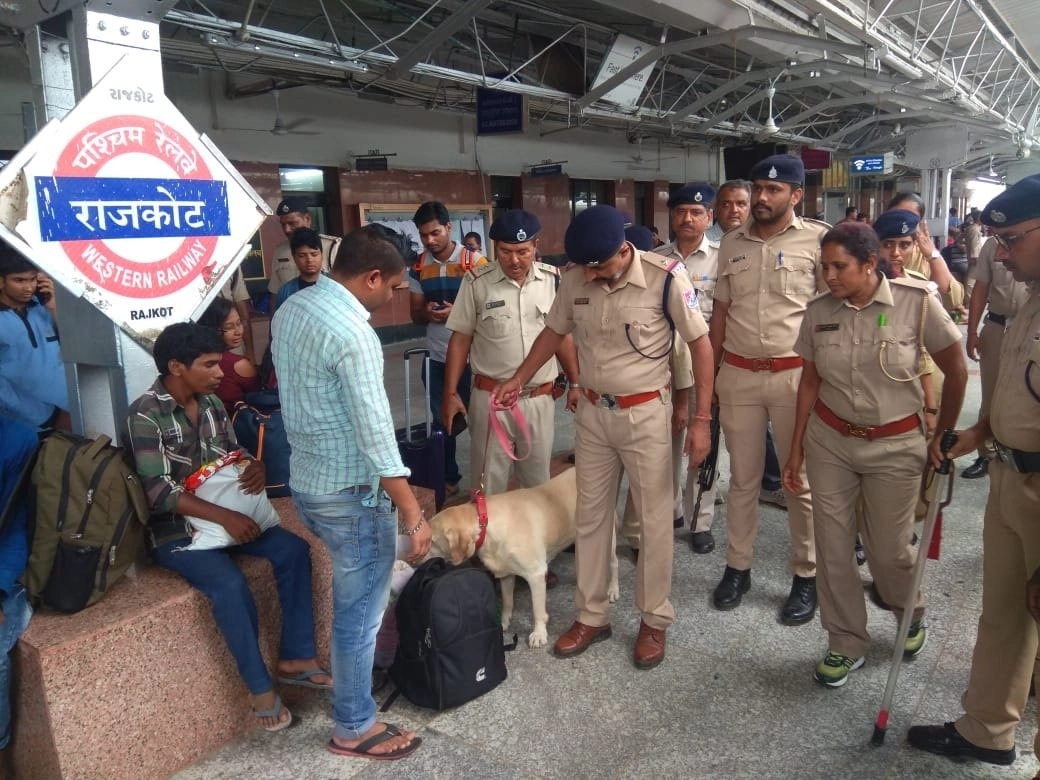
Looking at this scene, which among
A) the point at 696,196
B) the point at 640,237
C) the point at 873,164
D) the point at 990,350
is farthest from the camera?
the point at 873,164

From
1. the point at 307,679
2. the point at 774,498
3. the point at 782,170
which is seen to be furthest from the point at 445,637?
the point at 774,498

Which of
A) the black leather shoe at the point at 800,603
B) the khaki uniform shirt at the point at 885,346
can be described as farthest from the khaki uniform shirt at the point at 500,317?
the black leather shoe at the point at 800,603

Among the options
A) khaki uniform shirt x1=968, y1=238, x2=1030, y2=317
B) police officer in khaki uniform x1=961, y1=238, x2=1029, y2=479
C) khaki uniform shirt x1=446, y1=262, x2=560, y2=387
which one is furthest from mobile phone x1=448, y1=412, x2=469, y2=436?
khaki uniform shirt x1=968, y1=238, x2=1030, y2=317

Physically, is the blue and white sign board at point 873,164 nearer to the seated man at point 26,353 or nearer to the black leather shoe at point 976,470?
the black leather shoe at point 976,470

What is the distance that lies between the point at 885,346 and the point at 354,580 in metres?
2.10

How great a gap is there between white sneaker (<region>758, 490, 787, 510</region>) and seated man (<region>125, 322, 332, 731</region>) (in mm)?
3330

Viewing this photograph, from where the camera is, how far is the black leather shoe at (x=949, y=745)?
248 cm

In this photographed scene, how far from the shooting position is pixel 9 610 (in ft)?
7.79

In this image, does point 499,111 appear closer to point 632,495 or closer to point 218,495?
point 632,495

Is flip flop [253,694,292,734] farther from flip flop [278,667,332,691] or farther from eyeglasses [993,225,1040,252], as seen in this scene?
eyeglasses [993,225,1040,252]

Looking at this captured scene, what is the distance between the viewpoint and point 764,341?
3.47m

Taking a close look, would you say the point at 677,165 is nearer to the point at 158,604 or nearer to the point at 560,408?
the point at 560,408

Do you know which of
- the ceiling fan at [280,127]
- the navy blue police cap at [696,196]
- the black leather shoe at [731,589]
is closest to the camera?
the black leather shoe at [731,589]

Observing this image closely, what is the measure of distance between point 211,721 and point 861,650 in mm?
2510
